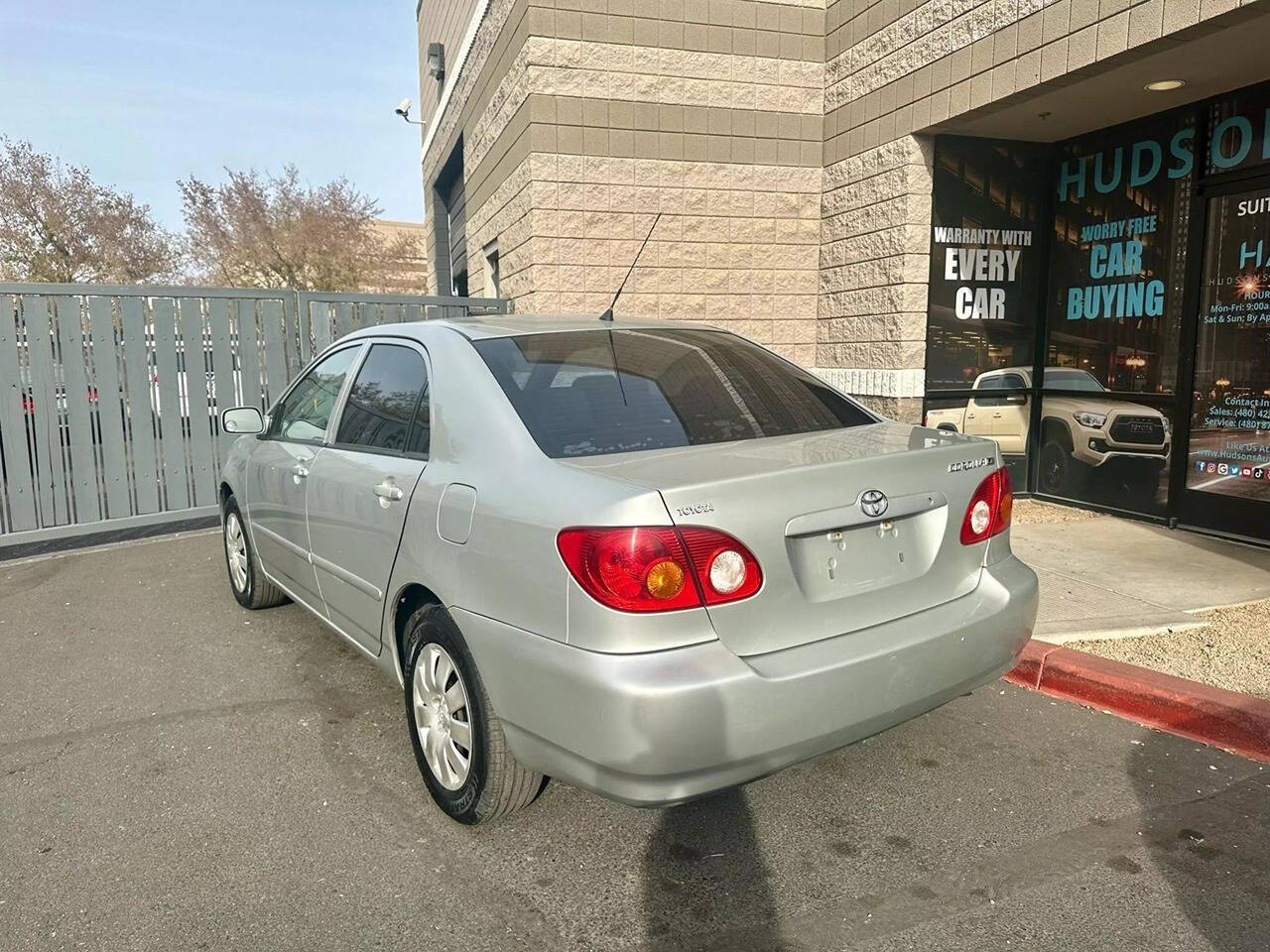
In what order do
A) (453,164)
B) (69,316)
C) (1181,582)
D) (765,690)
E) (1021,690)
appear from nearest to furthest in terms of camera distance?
1. (765,690)
2. (1021,690)
3. (1181,582)
4. (69,316)
5. (453,164)

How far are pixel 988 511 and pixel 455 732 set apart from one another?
1938mm

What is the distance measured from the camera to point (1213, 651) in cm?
431

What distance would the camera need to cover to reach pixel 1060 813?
10.1 ft

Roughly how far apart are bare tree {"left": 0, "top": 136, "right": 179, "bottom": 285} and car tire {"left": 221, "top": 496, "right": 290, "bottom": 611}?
28.8m

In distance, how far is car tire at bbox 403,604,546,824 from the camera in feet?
9.26

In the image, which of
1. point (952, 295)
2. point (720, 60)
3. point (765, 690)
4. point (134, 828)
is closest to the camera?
point (765, 690)

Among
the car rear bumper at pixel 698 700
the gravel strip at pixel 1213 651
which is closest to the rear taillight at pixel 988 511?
the car rear bumper at pixel 698 700

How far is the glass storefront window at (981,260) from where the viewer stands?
782 centimetres

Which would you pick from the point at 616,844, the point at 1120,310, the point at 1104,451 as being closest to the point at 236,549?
the point at 616,844

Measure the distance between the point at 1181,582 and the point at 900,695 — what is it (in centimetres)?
374

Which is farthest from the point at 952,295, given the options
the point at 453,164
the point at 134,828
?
the point at 453,164

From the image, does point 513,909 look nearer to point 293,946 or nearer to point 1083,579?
point 293,946

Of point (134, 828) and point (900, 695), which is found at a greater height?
point (900, 695)

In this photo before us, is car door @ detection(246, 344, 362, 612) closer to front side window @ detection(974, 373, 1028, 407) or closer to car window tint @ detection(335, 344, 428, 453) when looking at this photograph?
car window tint @ detection(335, 344, 428, 453)
